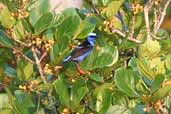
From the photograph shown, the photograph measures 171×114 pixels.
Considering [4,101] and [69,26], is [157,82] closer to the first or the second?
[69,26]

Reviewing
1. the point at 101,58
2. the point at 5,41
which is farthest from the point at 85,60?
the point at 5,41

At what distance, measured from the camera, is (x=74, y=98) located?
4.55 feet

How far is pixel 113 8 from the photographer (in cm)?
158

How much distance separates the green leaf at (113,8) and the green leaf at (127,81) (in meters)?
0.29

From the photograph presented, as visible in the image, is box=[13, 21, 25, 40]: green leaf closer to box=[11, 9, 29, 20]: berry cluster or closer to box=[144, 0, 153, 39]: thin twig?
box=[11, 9, 29, 20]: berry cluster

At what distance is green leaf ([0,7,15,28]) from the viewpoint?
4.83 feet

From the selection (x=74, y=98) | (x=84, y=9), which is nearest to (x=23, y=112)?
(x=74, y=98)

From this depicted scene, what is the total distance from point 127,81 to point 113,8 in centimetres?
33

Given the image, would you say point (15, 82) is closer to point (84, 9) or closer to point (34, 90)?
point (34, 90)

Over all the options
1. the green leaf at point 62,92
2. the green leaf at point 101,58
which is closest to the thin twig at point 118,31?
the green leaf at point 101,58

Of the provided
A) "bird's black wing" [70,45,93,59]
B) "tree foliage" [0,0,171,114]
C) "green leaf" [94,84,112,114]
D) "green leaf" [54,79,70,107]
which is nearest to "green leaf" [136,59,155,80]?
"tree foliage" [0,0,171,114]

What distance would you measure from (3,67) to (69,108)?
16.5 inches

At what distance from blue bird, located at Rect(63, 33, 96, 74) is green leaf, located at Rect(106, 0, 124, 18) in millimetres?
108

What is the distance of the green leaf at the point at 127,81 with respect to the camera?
135 centimetres
